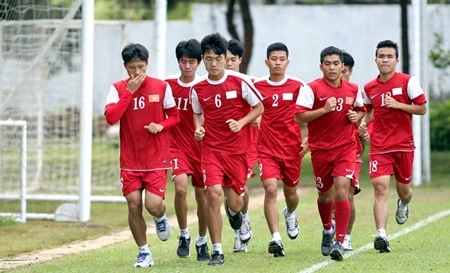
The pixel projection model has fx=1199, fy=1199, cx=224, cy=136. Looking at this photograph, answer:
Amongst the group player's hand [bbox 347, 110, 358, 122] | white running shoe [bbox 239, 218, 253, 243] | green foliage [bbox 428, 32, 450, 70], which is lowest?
white running shoe [bbox 239, 218, 253, 243]

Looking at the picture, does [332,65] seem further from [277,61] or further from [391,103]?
[391,103]

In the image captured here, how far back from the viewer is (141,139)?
13.0 meters

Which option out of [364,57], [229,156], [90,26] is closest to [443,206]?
[90,26]

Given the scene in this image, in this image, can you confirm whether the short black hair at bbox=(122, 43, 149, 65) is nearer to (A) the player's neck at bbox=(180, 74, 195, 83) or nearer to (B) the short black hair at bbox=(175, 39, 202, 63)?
(B) the short black hair at bbox=(175, 39, 202, 63)

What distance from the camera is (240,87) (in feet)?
43.4

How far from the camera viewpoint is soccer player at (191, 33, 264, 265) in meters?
13.0

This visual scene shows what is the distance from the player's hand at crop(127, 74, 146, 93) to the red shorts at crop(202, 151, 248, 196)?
42.2 inches

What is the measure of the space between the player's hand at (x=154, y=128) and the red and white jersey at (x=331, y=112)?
1581mm

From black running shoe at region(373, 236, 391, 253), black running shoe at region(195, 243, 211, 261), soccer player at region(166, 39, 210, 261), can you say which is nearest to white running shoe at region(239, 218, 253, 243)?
soccer player at region(166, 39, 210, 261)

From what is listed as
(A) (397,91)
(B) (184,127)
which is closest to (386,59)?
(A) (397,91)

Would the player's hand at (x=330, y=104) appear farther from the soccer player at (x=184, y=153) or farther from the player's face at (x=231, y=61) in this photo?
the player's face at (x=231, y=61)

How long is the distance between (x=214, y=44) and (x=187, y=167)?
70.5 inches

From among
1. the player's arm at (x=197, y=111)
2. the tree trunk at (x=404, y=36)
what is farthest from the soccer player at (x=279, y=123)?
the tree trunk at (x=404, y=36)

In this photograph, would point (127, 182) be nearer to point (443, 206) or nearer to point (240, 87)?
point (240, 87)
